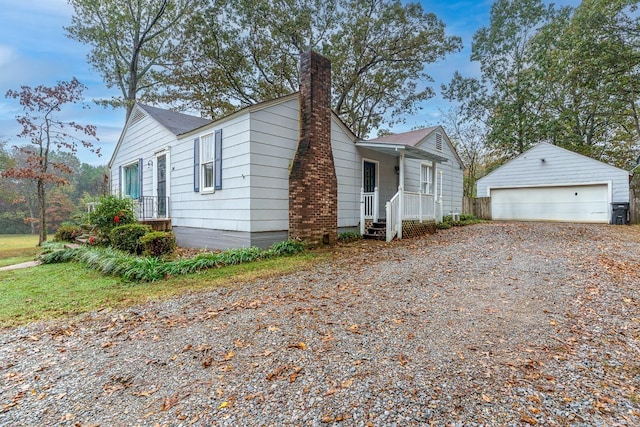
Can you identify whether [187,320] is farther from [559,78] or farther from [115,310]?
[559,78]

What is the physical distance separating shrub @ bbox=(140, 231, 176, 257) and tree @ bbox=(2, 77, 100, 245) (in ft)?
32.9

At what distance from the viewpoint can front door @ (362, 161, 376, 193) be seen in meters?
11.2

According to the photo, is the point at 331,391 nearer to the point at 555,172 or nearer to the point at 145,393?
the point at 145,393

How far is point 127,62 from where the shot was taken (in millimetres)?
17953

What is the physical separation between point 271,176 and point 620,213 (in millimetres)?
15934

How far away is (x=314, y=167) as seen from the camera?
8.27 metres

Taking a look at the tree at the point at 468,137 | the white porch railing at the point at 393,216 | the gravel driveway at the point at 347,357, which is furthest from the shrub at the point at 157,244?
the tree at the point at 468,137

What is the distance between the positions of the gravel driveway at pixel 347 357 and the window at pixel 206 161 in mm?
4927

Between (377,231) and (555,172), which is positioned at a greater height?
(555,172)

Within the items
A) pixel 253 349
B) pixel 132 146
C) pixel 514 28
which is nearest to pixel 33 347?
pixel 253 349

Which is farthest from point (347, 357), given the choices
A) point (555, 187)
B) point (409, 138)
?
point (555, 187)

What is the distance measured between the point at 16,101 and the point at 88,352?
16.2 meters

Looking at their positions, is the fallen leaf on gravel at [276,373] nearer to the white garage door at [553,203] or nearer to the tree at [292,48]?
the tree at [292,48]

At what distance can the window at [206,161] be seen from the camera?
8.77 metres
